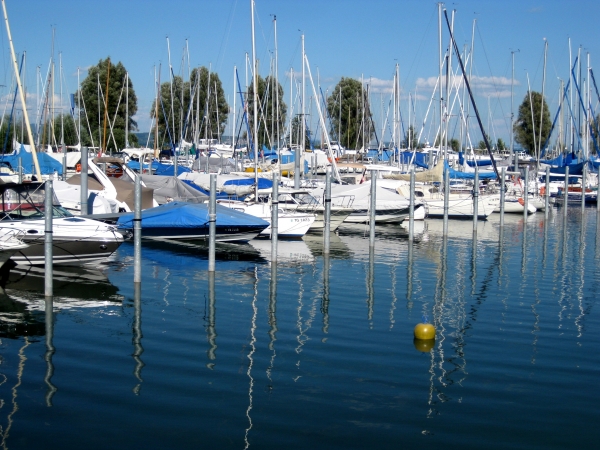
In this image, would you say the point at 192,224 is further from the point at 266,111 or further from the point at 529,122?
the point at 529,122

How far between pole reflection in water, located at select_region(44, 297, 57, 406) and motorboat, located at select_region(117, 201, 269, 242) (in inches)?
406

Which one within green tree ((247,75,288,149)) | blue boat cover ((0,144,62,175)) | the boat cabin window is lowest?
the boat cabin window

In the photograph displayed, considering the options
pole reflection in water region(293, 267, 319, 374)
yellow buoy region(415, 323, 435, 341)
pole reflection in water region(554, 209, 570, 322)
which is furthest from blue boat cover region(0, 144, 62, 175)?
yellow buoy region(415, 323, 435, 341)

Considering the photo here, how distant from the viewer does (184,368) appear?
12789 mm

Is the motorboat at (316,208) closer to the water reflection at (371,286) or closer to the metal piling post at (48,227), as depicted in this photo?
the water reflection at (371,286)

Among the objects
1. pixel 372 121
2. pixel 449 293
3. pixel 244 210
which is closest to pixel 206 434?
pixel 449 293

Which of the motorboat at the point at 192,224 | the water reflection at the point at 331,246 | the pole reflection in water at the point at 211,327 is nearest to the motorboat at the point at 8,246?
the pole reflection in water at the point at 211,327

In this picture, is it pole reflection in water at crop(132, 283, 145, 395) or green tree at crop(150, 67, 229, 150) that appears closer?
pole reflection in water at crop(132, 283, 145, 395)

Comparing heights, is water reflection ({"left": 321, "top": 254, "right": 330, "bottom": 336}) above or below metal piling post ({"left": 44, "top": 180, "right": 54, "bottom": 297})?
below

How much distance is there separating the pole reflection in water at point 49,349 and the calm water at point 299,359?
0.15 ft

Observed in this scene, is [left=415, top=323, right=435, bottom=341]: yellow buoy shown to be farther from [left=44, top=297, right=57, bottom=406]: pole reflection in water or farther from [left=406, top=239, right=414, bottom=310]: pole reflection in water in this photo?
[left=44, top=297, right=57, bottom=406]: pole reflection in water

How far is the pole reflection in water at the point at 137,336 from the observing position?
12258mm

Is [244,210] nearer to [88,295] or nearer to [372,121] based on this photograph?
[88,295]

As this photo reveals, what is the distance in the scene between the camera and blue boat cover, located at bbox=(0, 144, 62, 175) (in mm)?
42188
